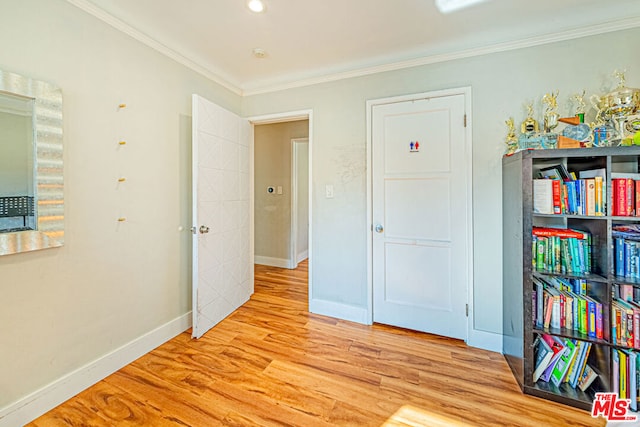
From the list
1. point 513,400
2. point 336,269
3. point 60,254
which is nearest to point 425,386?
point 513,400

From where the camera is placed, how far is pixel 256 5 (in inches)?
67.7

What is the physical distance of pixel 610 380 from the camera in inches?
58.2

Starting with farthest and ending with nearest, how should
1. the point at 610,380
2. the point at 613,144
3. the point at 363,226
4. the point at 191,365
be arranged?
the point at 363,226
the point at 191,365
the point at 613,144
the point at 610,380

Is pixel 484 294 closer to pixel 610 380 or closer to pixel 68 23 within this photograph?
pixel 610 380

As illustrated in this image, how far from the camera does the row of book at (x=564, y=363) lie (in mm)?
1570

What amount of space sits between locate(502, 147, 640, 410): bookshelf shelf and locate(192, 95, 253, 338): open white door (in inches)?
92.3

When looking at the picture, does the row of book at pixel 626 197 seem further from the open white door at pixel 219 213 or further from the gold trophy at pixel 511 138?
the open white door at pixel 219 213

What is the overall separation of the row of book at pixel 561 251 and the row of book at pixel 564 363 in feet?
1.39

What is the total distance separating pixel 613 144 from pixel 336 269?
7.09ft

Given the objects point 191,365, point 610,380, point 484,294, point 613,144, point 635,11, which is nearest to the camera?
point 610,380

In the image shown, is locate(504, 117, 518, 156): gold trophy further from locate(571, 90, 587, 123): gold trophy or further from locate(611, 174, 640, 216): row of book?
locate(611, 174, 640, 216): row of book

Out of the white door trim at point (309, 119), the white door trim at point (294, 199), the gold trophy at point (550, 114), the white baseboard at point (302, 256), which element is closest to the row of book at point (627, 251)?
the gold trophy at point (550, 114)

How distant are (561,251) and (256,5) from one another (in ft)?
8.24

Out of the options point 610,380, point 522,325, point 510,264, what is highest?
point 510,264
